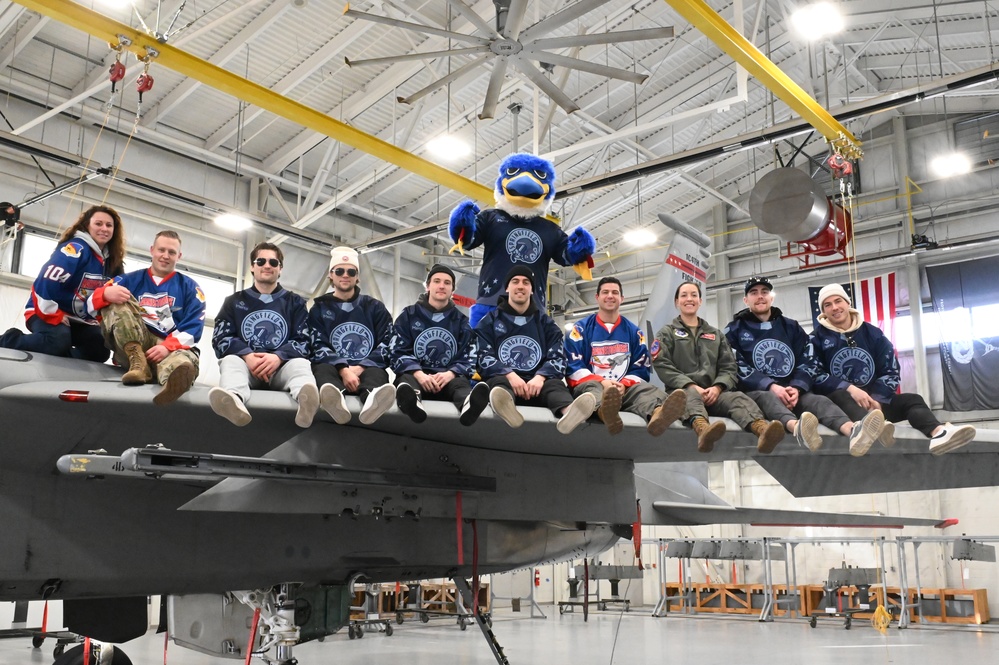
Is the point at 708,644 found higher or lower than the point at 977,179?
lower

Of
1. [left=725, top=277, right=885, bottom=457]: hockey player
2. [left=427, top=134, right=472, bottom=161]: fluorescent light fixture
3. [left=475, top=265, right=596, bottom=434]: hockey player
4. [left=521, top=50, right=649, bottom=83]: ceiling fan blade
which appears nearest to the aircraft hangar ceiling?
[left=427, top=134, right=472, bottom=161]: fluorescent light fixture

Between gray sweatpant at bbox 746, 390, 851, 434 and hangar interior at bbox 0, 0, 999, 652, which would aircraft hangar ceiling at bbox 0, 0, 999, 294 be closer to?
hangar interior at bbox 0, 0, 999, 652

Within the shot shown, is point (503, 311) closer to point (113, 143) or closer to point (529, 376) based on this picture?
point (529, 376)

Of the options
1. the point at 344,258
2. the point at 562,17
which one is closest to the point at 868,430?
the point at 344,258

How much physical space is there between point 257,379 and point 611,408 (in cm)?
228

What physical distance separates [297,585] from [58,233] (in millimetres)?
14261

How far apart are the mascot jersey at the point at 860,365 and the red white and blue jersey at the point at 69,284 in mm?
5476

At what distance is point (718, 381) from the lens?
6.34 m

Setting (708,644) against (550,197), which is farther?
(708,644)

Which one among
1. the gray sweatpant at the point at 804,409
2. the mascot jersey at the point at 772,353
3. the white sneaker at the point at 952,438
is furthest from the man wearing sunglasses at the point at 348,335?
the white sneaker at the point at 952,438

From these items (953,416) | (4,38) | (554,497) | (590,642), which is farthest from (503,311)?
(953,416)

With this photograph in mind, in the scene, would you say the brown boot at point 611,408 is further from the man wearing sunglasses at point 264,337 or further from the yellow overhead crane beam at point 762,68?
the yellow overhead crane beam at point 762,68

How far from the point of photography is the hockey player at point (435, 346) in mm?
5707

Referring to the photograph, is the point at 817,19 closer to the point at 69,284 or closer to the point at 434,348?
the point at 434,348
